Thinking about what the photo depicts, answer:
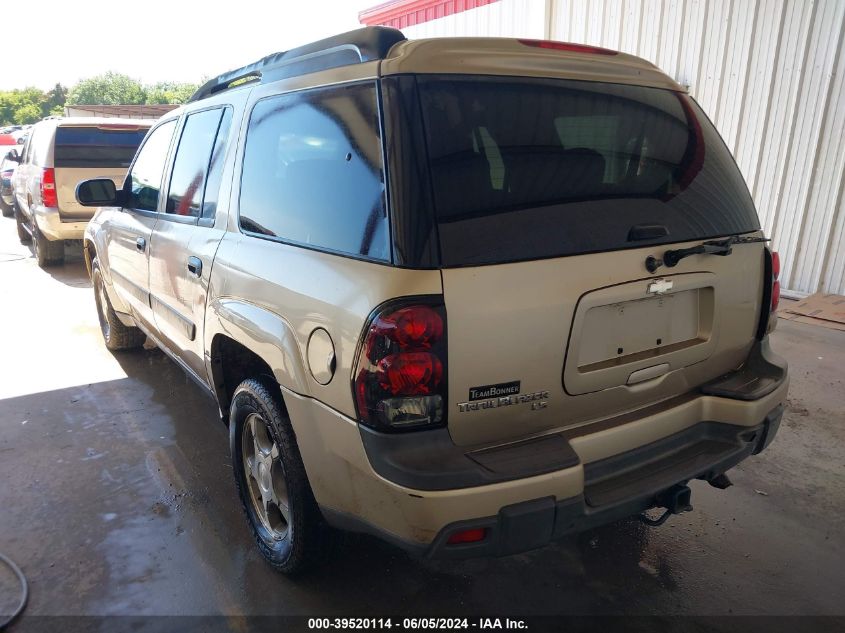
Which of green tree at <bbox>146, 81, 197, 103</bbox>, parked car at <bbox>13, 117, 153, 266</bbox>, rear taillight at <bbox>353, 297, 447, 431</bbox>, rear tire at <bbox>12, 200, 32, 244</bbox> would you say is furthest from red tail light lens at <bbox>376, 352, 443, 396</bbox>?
green tree at <bbox>146, 81, 197, 103</bbox>

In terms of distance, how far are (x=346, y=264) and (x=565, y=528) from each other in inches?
41.3

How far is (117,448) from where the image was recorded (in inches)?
141

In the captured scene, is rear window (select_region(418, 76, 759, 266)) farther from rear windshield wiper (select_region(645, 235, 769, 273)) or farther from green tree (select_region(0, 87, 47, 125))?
green tree (select_region(0, 87, 47, 125))

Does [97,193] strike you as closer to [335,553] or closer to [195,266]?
[195,266]

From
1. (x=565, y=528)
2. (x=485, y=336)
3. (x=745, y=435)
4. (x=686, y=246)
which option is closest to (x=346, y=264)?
(x=485, y=336)

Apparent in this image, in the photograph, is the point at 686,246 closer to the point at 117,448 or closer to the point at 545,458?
the point at 545,458

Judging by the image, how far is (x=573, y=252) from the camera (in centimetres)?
188

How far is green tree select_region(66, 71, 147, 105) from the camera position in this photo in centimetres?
6309

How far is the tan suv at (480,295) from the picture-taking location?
5.62 feet

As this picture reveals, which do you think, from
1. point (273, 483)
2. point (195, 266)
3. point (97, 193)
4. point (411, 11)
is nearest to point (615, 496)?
point (273, 483)

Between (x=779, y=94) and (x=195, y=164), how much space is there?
19.7ft

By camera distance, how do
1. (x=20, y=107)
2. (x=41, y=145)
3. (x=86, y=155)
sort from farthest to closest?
(x=20, y=107), (x=41, y=145), (x=86, y=155)

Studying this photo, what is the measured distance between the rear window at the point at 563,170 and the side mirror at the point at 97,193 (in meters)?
2.98

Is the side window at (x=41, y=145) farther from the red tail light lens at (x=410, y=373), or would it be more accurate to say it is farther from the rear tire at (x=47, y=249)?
the red tail light lens at (x=410, y=373)
